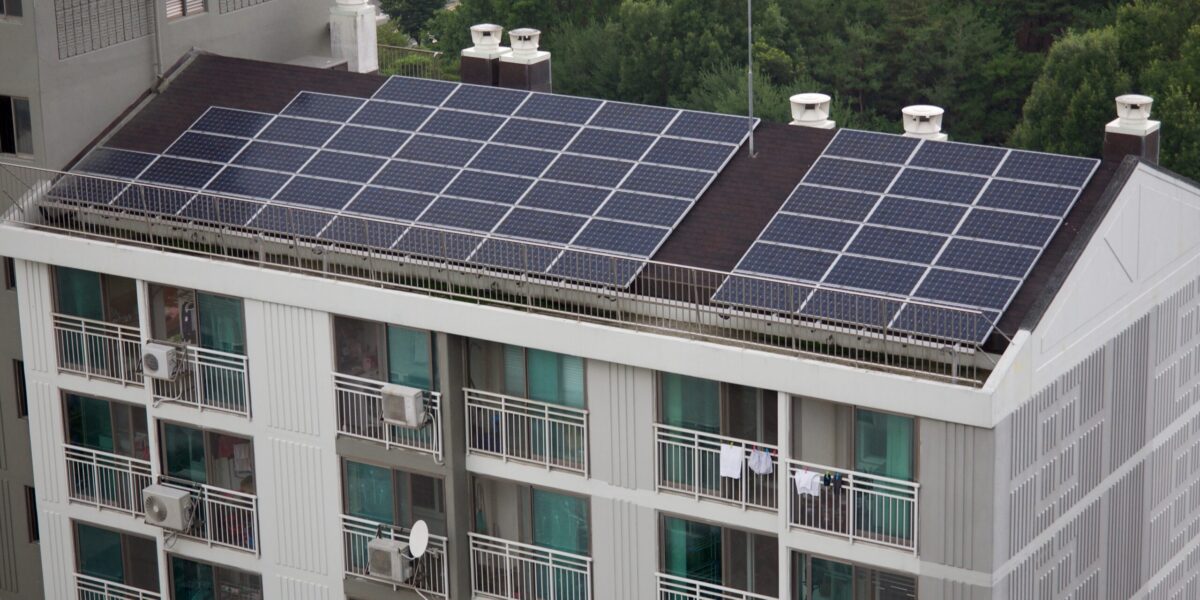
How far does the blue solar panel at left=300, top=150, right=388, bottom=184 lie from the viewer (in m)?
36.0

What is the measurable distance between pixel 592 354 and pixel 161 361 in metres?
9.08

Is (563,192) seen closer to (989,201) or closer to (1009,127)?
(989,201)

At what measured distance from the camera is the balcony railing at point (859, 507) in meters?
29.3

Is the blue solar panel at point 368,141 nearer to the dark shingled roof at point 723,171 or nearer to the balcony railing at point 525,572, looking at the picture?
the dark shingled roof at point 723,171

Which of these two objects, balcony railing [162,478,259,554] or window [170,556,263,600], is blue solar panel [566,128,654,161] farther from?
window [170,556,263,600]

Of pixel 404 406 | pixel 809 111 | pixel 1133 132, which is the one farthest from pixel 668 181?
pixel 1133 132

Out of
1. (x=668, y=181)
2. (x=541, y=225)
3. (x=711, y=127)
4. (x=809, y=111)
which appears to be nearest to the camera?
(x=541, y=225)

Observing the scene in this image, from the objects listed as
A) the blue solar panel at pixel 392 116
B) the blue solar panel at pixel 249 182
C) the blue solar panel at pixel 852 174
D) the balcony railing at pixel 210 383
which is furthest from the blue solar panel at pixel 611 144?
the balcony railing at pixel 210 383

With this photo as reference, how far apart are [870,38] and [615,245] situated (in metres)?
71.3

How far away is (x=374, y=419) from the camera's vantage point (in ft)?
112

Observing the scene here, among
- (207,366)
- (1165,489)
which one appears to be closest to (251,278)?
(207,366)

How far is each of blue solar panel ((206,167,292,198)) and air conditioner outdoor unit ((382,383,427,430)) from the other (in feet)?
17.2

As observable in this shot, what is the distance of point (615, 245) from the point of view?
3269 centimetres

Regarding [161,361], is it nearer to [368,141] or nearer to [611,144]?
[368,141]
